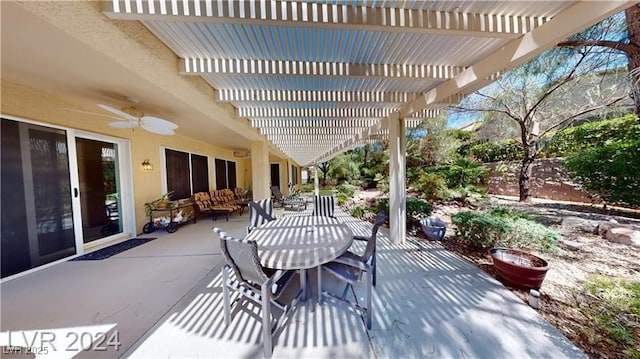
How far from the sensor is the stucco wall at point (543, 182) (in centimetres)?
709

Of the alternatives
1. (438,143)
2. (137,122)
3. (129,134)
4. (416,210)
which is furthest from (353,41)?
(438,143)

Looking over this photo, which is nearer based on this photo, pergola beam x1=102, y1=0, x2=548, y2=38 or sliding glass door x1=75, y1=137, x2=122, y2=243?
pergola beam x1=102, y1=0, x2=548, y2=38

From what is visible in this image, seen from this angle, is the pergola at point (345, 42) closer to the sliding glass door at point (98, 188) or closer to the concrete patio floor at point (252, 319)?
the concrete patio floor at point (252, 319)

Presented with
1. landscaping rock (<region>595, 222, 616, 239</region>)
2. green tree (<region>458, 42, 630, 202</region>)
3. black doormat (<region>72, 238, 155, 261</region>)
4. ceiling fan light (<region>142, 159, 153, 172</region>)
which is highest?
green tree (<region>458, 42, 630, 202</region>)

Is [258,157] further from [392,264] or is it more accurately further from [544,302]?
[544,302]

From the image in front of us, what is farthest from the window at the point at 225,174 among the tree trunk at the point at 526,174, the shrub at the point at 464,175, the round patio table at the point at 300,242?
the tree trunk at the point at 526,174

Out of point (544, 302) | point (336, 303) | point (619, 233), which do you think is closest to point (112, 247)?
point (336, 303)

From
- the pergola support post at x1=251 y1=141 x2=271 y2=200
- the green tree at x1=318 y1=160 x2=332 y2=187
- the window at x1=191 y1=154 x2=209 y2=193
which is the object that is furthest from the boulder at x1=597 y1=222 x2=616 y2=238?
the green tree at x1=318 y1=160 x2=332 y2=187

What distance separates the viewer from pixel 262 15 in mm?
1674

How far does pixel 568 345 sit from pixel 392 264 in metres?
1.79

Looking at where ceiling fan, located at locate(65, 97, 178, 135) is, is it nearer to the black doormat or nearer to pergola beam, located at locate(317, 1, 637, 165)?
the black doormat

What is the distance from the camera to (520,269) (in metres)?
2.42

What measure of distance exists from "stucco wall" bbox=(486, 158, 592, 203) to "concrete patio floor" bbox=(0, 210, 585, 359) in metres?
7.28

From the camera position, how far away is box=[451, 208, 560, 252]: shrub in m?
3.17
